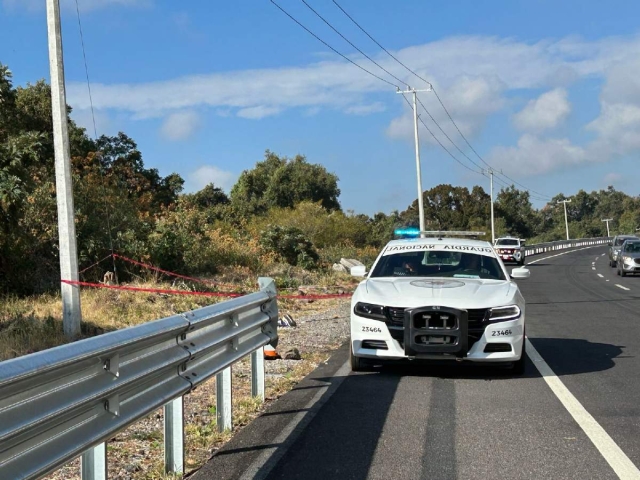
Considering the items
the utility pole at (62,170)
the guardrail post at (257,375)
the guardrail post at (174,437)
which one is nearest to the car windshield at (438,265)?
the guardrail post at (257,375)

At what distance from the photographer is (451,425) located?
21.3 feet

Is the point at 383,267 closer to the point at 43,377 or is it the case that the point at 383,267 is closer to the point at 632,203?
the point at 43,377

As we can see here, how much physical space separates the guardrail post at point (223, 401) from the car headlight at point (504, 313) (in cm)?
322

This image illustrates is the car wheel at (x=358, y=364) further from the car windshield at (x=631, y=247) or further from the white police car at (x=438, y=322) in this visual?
the car windshield at (x=631, y=247)

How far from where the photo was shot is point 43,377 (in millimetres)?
3445

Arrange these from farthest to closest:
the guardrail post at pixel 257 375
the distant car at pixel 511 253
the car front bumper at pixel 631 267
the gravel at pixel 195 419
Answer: the distant car at pixel 511 253
the car front bumper at pixel 631 267
the guardrail post at pixel 257 375
the gravel at pixel 195 419

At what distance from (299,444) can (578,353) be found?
20.2ft

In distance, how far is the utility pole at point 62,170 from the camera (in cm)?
1321

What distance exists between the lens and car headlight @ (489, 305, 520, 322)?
8367 millimetres

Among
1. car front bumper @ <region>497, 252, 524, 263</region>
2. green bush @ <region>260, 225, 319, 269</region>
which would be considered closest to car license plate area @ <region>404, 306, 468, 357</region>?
green bush @ <region>260, 225, 319, 269</region>

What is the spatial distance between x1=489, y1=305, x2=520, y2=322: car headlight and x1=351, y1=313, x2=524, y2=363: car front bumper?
49mm

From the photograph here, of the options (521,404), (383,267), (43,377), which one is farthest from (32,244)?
(43,377)

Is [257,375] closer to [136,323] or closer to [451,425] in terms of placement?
[451,425]

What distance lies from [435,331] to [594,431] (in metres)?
2.22
